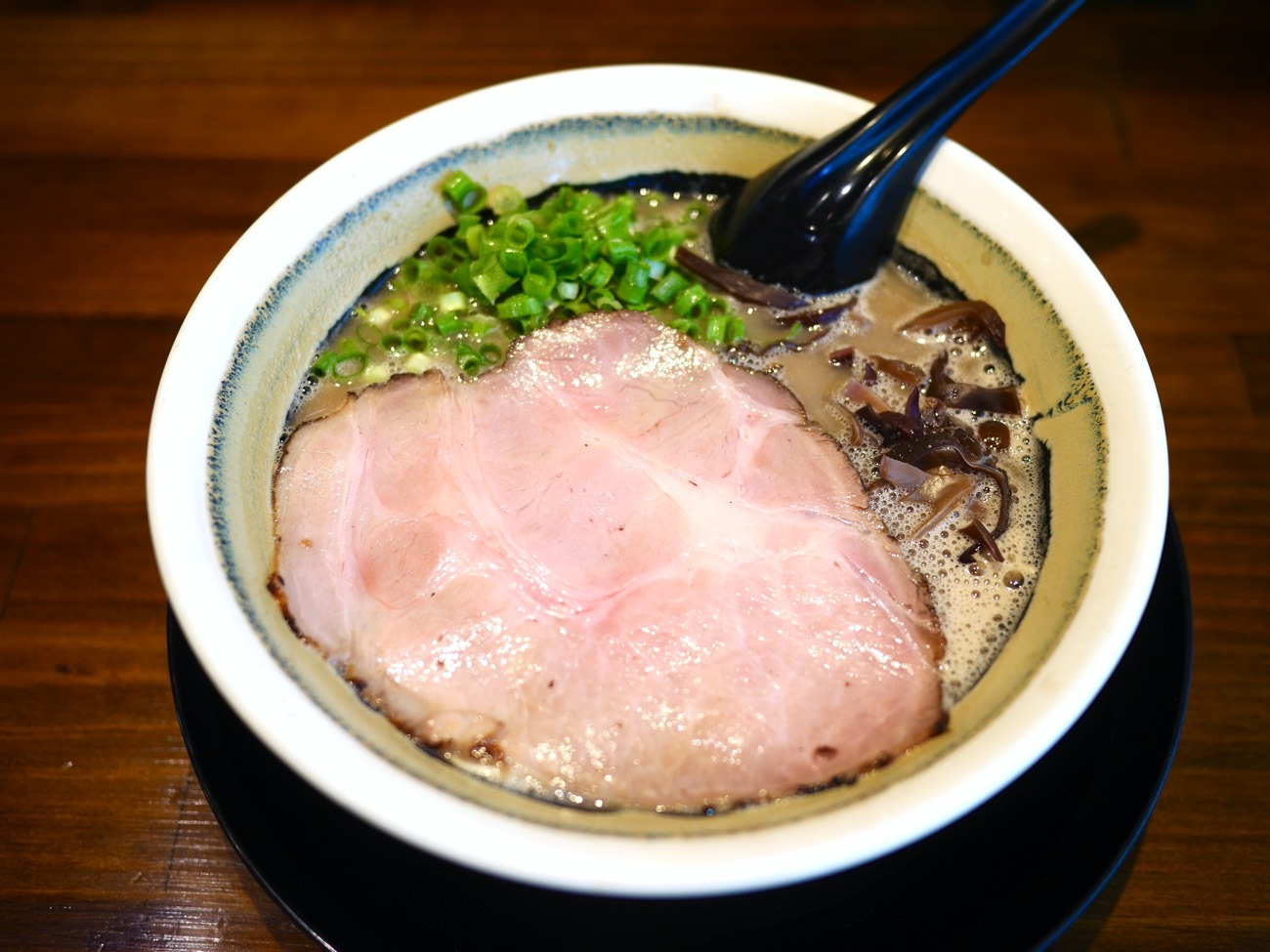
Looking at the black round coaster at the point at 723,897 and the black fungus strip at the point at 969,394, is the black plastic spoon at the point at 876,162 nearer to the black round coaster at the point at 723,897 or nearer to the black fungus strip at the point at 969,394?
the black fungus strip at the point at 969,394

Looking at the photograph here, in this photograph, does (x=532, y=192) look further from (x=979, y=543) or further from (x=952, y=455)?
(x=979, y=543)

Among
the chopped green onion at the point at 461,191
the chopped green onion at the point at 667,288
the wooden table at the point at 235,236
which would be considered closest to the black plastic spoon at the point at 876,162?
the chopped green onion at the point at 667,288

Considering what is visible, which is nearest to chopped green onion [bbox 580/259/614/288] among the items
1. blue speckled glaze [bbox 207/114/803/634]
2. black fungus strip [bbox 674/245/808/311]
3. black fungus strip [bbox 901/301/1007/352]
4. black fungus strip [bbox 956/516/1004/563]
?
black fungus strip [bbox 674/245/808/311]

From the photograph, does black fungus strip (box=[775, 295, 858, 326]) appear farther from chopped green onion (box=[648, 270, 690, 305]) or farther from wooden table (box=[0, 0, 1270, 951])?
wooden table (box=[0, 0, 1270, 951])

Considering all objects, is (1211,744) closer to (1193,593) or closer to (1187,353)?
(1193,593)

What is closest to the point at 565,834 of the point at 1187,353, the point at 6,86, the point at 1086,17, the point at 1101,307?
the point at 1101,307
